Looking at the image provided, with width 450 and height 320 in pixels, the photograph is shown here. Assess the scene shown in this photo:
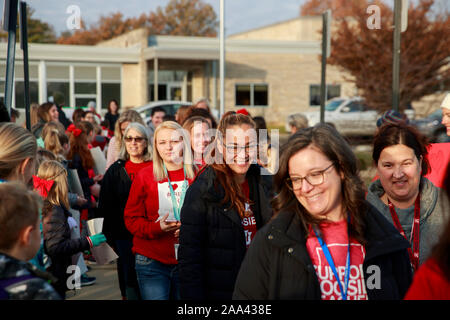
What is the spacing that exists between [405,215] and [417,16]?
44.4 feet

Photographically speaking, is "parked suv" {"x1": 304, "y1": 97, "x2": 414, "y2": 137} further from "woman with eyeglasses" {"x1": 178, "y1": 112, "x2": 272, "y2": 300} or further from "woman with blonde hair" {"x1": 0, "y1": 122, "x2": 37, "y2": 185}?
"woman with blonde hair" {"x1": 0, "y1": 122, "x2": 37, "y2": 185}

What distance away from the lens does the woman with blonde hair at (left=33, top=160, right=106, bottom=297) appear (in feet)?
13.9

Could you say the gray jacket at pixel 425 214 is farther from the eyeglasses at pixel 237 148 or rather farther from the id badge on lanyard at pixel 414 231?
the eyeglasses at pixel 237 148

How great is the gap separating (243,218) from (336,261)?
115 centimetres

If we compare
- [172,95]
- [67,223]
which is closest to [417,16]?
[67,223]

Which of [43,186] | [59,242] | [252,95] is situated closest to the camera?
[59,242]

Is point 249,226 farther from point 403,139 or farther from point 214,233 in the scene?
point 403,139

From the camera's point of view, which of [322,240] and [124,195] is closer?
[322,240]

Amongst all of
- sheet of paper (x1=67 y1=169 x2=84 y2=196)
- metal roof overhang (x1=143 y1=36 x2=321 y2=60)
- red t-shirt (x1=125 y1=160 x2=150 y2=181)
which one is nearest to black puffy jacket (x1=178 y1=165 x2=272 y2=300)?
red t-shirt (x1=125 y1=160 x2=150 y2=181)

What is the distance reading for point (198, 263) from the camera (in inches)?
130

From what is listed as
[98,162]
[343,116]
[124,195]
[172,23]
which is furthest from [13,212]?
[172,23]

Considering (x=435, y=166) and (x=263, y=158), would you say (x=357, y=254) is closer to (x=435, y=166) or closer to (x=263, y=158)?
(x=435, y=166)

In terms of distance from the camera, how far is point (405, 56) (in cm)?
1424
